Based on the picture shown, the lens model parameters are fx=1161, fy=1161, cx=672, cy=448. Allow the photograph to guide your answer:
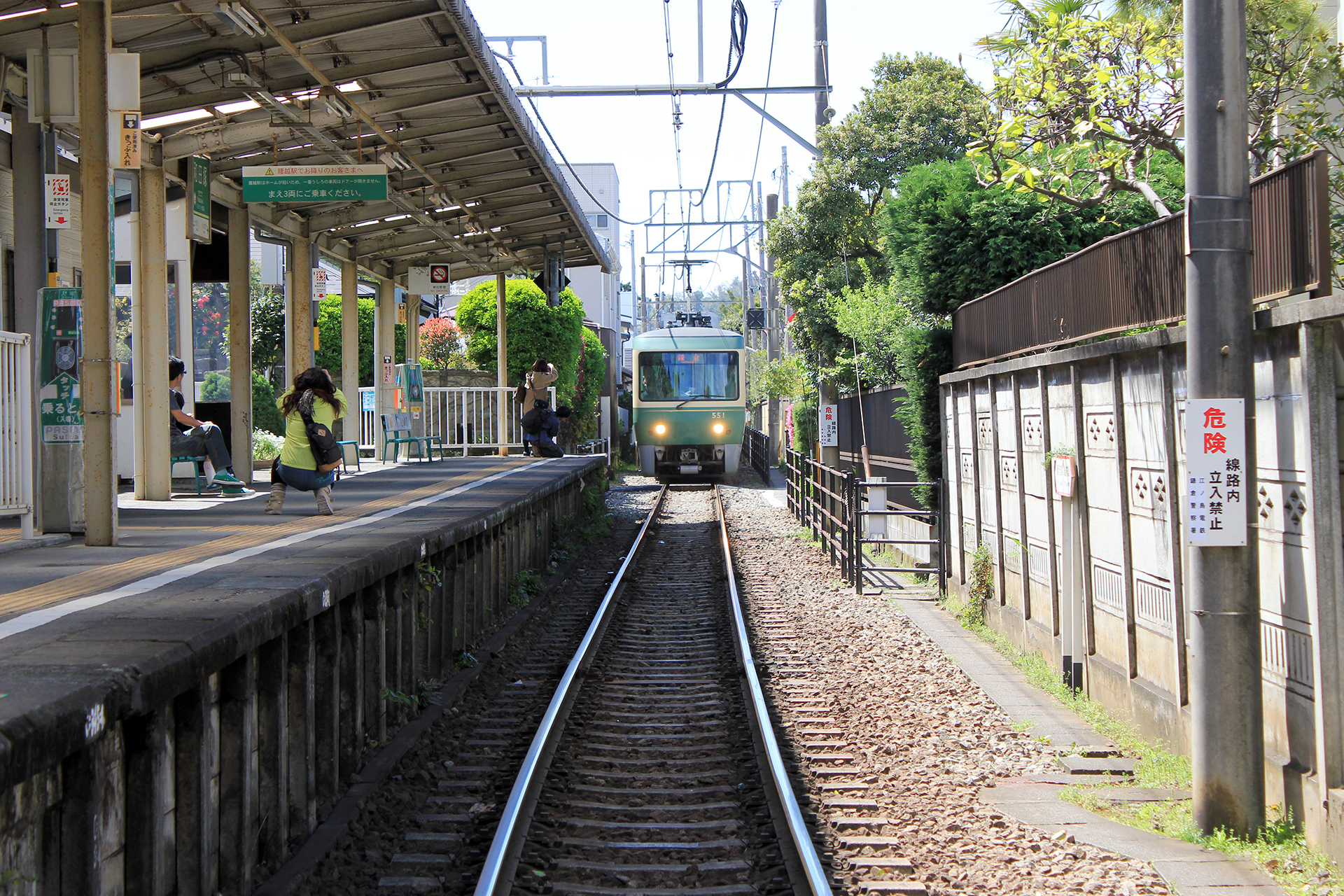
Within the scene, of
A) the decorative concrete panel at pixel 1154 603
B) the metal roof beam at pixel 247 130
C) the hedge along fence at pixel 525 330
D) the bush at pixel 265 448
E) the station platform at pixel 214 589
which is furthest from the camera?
the hedge along fence at pixel 525 330

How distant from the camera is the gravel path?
4336 millimetres

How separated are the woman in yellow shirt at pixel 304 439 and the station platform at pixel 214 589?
25 cm

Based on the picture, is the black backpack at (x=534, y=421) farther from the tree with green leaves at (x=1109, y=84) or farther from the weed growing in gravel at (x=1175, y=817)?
the weed growing in gravel at (x=1175, y=817)

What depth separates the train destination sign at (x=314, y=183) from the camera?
34.8 feet

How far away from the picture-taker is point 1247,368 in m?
4.69

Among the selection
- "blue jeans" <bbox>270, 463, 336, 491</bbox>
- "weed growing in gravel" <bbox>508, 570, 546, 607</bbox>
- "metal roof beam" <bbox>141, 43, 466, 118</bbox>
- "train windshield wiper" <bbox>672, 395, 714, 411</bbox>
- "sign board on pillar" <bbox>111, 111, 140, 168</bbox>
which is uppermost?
"metal roof beam" <bbox>141, 43, 466, 118</bbox>

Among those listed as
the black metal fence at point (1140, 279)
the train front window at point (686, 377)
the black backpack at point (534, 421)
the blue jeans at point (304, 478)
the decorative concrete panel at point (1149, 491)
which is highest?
the train front window at point (686, 377)

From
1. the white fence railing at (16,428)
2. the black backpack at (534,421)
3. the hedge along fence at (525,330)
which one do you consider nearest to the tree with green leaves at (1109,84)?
the white fence railing at (16,428)

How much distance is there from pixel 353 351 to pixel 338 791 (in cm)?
1196

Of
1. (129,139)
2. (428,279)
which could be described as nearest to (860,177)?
(428,279)

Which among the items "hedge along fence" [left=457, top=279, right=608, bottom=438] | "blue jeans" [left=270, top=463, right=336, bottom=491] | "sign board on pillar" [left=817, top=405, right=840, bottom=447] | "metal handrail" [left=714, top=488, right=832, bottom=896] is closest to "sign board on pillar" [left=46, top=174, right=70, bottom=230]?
"blue jeans" [left=270, top=463, right=336, bottom=491]

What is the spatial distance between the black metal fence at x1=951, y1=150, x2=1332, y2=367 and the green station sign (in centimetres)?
625

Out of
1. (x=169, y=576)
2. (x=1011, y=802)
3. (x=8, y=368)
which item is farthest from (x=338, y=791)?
(x=8, y=368)

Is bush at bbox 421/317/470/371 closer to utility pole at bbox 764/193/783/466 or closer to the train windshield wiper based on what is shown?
the train windshield wiper
